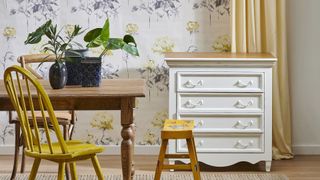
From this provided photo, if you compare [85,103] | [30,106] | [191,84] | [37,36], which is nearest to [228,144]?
[191,84]

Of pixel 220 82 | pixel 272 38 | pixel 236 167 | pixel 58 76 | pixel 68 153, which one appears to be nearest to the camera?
pixel 68 153

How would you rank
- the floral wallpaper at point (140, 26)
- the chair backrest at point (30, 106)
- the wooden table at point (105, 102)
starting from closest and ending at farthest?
the chair backrest at point (30, 106) → the wooden table at point (105, 102) → the floral wallpaper at point (140, 26)

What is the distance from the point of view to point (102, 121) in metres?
6.20

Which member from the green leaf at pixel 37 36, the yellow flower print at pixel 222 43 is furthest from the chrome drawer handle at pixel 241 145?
the green leaf at pixel 37 36

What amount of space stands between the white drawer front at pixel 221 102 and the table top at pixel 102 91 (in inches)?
32.6

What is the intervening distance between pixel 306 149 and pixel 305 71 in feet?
2.01

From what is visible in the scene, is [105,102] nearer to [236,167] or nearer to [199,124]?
[199,124]

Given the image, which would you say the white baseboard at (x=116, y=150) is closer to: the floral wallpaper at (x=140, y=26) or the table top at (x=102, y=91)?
the floral wallpaper at (x=140, y=26)

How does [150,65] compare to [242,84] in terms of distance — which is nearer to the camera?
[242,84]

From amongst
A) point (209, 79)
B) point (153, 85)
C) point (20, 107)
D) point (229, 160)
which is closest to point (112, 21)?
point (153, 85)

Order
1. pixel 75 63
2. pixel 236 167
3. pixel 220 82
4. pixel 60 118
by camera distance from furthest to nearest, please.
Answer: pixel 236 167 → pixel 220 82 → pixel 60 118 → pixel 75 63

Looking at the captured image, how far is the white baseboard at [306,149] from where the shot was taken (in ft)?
20.4

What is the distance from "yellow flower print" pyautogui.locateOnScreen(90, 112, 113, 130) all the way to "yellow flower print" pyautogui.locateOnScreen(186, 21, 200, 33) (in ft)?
3.00

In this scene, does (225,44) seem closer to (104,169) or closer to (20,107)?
(104,169)
